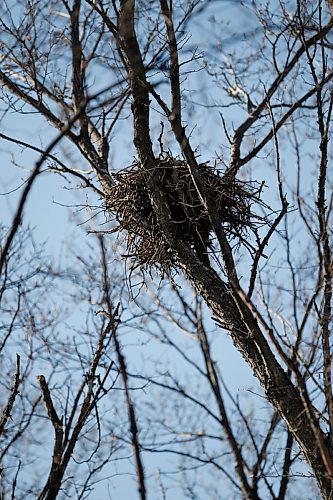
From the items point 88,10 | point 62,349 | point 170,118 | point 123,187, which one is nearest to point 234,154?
point 123,187

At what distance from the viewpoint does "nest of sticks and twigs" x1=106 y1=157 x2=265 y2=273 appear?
350 centimetres

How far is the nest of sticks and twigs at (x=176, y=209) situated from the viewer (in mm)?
3496

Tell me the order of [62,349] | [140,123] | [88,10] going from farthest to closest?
[62,349] → [88,10] → [140,123]

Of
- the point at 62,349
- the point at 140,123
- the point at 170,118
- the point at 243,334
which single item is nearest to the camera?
the point at 170,118

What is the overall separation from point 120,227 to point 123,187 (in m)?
0.23

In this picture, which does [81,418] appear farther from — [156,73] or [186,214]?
[156,73]

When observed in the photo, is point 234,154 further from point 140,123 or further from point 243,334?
point 243,334

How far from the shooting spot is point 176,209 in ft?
11.8

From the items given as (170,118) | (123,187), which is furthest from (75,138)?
(170,118)

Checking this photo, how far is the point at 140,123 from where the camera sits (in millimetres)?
3277

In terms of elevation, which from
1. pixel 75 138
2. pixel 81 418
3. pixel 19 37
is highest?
pixel 19 37

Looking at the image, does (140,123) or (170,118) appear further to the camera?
(140,123)

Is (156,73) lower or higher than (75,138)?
lower

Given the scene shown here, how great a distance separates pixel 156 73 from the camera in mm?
3357
